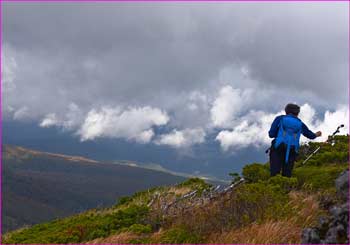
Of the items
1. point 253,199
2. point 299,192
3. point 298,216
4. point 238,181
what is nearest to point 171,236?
point 253,199

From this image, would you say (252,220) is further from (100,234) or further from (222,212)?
(100,234)

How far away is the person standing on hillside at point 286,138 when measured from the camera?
1357 cm

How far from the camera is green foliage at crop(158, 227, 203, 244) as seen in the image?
33.5 feet

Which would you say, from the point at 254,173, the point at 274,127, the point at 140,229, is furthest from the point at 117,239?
the point at 274,127

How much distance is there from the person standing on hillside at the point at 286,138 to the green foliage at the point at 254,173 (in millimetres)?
473

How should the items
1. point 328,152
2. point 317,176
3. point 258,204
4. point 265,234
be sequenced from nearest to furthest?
point 265,234 → point 258,204 → point 317,176 → point 328,152

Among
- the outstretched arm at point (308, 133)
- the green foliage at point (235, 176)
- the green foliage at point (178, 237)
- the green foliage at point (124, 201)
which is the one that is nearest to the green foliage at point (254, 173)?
the green foliage at point (235, 176)

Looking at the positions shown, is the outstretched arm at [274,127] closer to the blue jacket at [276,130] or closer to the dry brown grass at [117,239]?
the blue jacket at [276,130]

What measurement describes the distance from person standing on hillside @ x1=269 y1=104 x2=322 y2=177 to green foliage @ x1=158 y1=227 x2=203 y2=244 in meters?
4.32

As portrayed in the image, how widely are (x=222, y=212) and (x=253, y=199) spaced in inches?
31.8

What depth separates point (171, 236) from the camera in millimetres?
10602

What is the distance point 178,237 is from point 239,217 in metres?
1.48

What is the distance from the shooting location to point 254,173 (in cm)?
1474

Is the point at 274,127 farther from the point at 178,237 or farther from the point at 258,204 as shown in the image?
the point at 178,237
